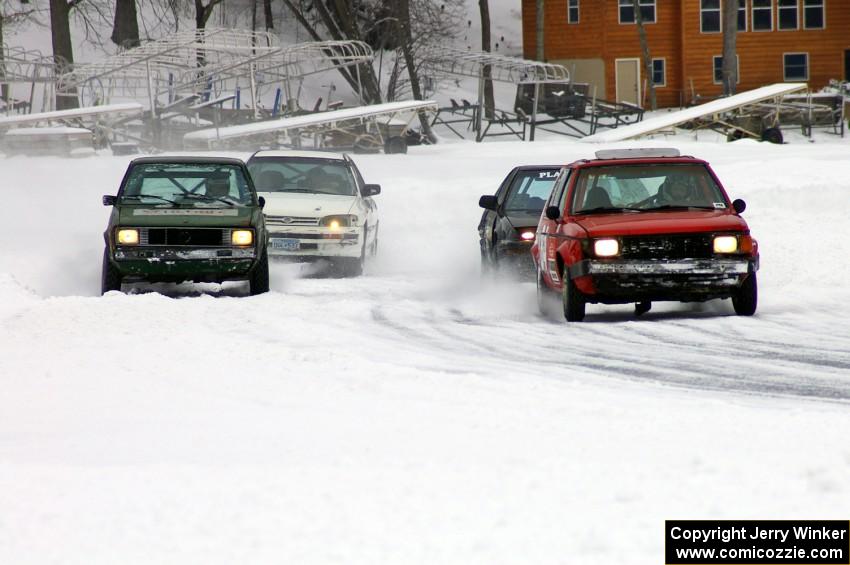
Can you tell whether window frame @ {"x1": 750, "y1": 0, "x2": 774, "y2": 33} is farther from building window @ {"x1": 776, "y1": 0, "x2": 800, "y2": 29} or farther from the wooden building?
building window @ {"x1": 776, "y1": 0, "x2": 800, "y2": 29}

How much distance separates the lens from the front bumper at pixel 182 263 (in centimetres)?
1468

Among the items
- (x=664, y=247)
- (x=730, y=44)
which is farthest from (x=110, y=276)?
(x=730, y=44)

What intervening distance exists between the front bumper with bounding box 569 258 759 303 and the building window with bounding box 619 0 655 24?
50.2m

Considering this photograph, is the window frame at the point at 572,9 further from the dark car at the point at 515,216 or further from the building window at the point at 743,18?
the dark car at the point at 515,216

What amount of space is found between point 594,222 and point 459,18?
6747 cm

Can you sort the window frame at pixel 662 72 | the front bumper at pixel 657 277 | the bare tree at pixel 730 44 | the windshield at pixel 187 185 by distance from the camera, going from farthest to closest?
the window frame at pixel 662 72 → the bare tree at pixel 730 44 → the windshield at pixel 187 185 → the front bumper at pixel 657 277

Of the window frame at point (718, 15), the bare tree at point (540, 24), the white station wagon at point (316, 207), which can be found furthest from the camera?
the window frame at point (718, 15)

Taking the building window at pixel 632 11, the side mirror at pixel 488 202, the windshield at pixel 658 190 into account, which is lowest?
the side mirror at pixel 488 202

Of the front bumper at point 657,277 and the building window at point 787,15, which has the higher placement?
the building window at point 787,15

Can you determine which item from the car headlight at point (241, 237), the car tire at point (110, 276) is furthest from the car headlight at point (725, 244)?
the car tire at point (110, 276)

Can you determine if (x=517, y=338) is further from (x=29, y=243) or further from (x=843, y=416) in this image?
(x=29, y=243)

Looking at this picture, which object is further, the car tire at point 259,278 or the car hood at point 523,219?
the car hood at point 523,219

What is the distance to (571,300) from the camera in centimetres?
1232

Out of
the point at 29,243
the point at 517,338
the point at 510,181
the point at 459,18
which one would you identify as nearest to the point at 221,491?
the point at 517,338
